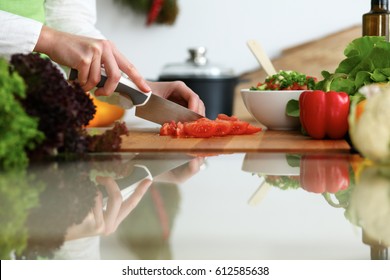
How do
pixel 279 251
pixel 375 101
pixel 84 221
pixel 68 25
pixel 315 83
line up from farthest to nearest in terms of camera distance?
pixel 68 25, pixel 315 83, pixel 375 101, pixel 84 221, pixel 279 251

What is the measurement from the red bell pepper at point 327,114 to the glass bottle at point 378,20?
0.29m

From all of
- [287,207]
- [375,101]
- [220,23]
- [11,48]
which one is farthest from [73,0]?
[287,207]

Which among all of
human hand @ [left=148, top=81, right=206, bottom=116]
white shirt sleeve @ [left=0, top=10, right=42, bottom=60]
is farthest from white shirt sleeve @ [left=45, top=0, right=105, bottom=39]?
white shirt sleeve @ [left=0, top=10, right=42, bottom=60]

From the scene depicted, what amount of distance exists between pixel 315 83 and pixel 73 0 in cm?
84

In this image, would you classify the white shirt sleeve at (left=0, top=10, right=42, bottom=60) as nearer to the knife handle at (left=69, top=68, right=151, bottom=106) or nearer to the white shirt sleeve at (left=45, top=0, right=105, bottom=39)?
the knife handle at (left=69, top=68, right=151, bottom=106)

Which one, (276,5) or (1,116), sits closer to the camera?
(1,116)

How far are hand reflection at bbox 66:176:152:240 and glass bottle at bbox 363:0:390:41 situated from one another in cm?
103

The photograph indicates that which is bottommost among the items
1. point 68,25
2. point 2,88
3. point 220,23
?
point 220,23

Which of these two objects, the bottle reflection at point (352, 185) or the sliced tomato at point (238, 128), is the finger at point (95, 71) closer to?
the sliced tomato at point (238, 128)

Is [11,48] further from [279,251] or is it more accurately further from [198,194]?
[279,251]

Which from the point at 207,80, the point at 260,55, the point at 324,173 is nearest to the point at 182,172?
the point at 324,173

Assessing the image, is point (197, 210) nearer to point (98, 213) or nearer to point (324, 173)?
point (98, 213)

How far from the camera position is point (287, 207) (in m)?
0.83

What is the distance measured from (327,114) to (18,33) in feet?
2.20
